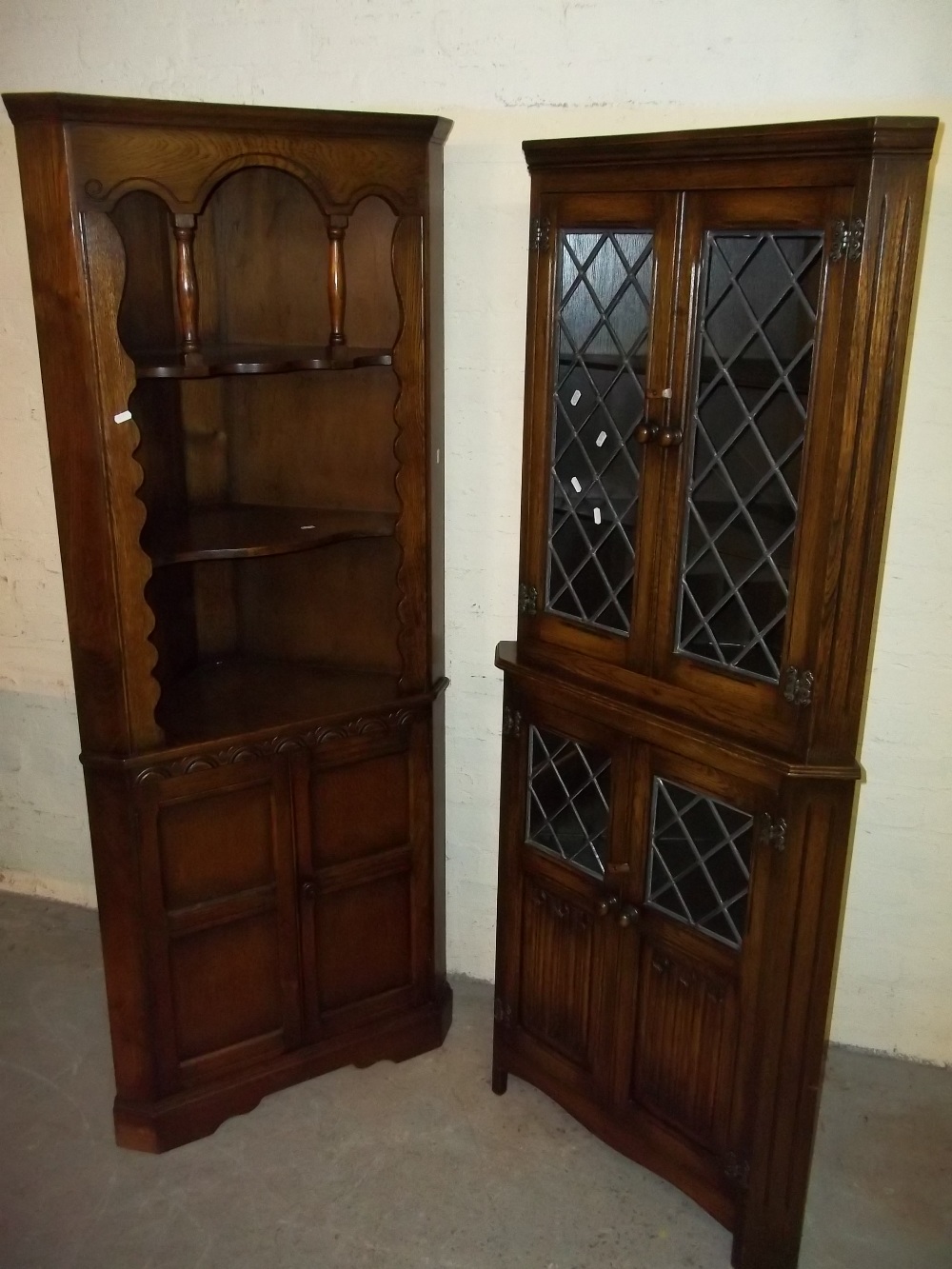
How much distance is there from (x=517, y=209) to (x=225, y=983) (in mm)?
1709

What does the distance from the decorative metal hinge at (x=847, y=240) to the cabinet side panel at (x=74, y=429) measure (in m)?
1.19

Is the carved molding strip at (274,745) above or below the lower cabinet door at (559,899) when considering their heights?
above

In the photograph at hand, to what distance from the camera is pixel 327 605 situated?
248 cm

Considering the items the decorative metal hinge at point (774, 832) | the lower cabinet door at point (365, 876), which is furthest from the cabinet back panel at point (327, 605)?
the decorative metal hinge at point (774, 832)

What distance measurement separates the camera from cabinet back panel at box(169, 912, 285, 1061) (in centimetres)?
224

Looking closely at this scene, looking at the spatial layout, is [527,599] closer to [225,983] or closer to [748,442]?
[748,442]

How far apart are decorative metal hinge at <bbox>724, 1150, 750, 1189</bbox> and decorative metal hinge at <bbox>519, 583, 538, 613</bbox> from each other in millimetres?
1070

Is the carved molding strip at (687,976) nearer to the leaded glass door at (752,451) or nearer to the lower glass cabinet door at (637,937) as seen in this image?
the lower glass cabinet door at (637,937)

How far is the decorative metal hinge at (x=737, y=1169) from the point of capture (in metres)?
1.99

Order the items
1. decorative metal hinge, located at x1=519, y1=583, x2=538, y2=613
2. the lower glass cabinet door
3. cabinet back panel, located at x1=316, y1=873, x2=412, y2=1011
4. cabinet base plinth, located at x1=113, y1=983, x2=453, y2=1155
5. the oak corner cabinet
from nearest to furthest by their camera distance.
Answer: the oak corner cabinet, the lower glass cabinet door, decorative metal hinge, located at x1=519, y1=583, x2=538, y2=613, cabinet base plinth, located at x1=113, y1=983, x2=453, y2=1155, cabinet back panel, located at x1=316, y1=873, x2=412, y2=1011

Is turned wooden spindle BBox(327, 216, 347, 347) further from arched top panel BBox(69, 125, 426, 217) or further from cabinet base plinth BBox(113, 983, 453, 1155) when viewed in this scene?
cabinet base plinth BBox(113, 983, 453, 1155)

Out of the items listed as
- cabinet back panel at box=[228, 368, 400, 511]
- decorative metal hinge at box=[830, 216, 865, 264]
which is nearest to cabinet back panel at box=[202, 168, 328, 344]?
cabinet back panel at box=[228, 368, 400, 511]

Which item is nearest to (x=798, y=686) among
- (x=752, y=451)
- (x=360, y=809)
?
(x=752, y=451)

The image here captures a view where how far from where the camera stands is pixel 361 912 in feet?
7.95
